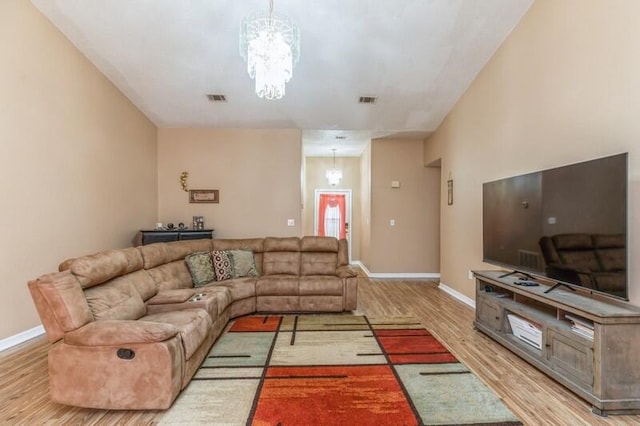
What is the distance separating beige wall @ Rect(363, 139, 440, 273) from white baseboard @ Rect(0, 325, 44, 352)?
502 centimetres

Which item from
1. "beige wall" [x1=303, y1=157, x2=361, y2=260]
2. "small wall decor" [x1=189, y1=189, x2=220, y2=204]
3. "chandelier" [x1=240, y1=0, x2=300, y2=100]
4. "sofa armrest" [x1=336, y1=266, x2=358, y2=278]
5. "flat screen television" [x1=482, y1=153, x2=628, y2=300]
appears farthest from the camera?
"beige wall" [x1=303, y1=157, x2=361, y2=260]

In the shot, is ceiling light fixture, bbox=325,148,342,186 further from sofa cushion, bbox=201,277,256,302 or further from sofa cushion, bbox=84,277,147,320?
sofa cushion, bbox=84,277,147,320

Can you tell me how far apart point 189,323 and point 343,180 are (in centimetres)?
630

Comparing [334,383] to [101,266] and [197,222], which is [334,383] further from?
[197,222]

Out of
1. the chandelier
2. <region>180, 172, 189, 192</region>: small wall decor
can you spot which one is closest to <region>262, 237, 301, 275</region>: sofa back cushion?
<region>180, 172, 189, 192</region>: small wall decor

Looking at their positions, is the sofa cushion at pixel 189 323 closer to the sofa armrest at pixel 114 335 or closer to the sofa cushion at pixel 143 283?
the sofa armrest at pixel 114 335

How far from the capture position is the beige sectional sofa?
78.4 inches

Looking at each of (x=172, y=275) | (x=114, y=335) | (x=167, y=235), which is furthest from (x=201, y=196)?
(x=114, y=335)

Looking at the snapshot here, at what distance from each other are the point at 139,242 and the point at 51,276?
308cm

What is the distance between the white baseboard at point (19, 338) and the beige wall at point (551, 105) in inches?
202

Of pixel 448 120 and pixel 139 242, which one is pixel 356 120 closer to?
pixel 448 120

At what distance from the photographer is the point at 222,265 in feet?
13.9

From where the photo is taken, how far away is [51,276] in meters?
2.07

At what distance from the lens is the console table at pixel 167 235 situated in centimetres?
492
